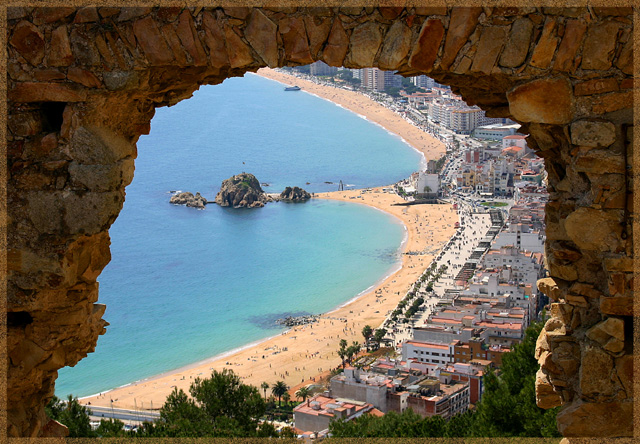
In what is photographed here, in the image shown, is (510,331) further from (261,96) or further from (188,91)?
(261,96)

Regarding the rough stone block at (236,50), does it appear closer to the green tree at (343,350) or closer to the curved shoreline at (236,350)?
the curved shoreline at (236,350)

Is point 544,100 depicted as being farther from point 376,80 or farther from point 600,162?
point 376,80

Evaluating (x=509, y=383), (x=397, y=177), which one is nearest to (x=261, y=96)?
(x=397, y=177)

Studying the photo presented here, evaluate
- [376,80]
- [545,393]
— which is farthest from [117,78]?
[376,80]

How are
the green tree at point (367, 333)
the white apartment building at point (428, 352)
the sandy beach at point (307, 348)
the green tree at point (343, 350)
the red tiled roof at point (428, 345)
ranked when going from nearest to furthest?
the sandy beach at point (307, 348)
the green tree at point (343, 350)
the white apartment building at point (428, 352)
the red tiled roof at point (428, 345)
the green tree at point (367, 333)

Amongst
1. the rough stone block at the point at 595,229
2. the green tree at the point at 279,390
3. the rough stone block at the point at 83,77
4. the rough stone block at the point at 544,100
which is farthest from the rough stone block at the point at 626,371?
the green tree at the point at 279,390

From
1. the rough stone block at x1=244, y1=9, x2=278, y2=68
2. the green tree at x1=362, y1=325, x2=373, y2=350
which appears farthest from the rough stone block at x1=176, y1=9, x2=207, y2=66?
the green tree at x1=362, y1=325, x2=373, y2=350

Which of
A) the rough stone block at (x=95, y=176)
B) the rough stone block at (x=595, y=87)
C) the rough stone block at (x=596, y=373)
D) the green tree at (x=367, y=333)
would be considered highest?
the rough stone block at (x=595, y=87)
